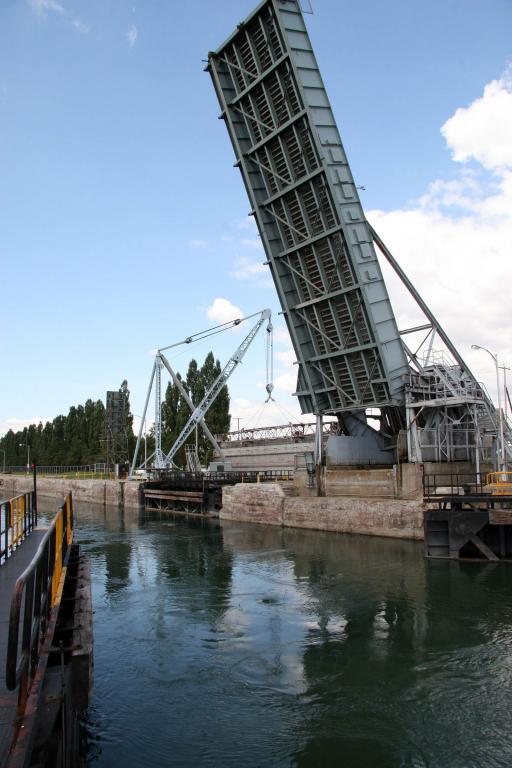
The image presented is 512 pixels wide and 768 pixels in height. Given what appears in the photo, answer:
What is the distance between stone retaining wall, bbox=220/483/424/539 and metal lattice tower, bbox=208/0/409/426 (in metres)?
4.65

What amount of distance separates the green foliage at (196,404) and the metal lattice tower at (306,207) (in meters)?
36.3

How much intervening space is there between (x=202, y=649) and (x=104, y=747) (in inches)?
144

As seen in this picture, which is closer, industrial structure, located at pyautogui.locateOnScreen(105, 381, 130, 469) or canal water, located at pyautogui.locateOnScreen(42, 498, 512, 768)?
canal water, located at pyautogui.locateOnScreen(42, 498, 512, 768)

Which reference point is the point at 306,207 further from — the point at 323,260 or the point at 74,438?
the point at 74,438

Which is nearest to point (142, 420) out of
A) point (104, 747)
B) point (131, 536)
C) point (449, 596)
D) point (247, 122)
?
point (131, 536)

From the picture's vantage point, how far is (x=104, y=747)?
728 centimetres

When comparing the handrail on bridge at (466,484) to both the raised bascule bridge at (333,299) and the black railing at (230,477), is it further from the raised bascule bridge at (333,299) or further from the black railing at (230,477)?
the black railing at (230,477)

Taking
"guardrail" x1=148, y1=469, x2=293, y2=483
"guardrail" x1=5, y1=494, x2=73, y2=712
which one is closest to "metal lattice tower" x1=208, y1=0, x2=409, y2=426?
"guardrail" x1=148, y1=469, x2=293, y2=483

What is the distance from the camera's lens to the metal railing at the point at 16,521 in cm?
1054

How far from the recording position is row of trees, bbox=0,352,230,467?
63781 millimetres

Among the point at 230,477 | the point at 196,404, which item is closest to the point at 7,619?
the point at 230,477

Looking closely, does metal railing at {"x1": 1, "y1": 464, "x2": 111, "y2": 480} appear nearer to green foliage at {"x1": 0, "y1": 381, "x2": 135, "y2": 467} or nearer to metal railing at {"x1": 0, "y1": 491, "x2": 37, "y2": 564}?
green foliage at {"x1": 0, "y1": 381, "x2": 135, "y2": 467}

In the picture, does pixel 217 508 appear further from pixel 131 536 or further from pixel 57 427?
pixel 57 427

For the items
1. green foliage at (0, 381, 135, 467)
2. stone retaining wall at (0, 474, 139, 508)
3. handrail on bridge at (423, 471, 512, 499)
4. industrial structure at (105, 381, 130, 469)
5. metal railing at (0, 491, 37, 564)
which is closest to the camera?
metal railing at (0, 491, 37, 564)
